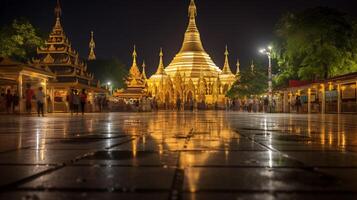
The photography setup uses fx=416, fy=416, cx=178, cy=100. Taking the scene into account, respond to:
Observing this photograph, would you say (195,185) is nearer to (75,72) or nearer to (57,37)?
(75,72)

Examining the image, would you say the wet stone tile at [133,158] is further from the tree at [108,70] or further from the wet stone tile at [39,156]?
the tree at [108,70]

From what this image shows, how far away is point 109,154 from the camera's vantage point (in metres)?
4.48

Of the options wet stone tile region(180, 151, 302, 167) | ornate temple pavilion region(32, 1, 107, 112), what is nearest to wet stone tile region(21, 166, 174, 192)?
wet stone tile region(180, 151, 302, 167)

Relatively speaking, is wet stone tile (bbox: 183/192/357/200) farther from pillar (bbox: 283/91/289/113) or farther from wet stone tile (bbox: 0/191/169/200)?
pillar (bbox: 283/91/289/113)

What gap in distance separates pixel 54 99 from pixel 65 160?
4316cm

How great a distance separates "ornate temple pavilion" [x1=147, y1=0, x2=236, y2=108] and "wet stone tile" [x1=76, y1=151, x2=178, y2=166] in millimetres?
73964

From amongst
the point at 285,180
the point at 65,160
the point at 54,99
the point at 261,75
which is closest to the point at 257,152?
the point at 285,180

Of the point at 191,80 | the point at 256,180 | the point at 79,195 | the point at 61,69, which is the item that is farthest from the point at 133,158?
the point at 191,80

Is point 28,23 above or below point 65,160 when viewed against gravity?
above

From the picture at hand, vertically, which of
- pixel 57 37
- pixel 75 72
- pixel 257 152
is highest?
pixel 57 37

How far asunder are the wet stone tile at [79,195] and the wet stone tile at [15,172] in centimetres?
34

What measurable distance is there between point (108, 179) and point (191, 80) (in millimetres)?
80437

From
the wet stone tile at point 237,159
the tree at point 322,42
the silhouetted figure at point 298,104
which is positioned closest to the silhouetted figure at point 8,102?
the tree at point 322,42

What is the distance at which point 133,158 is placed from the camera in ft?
13.5
